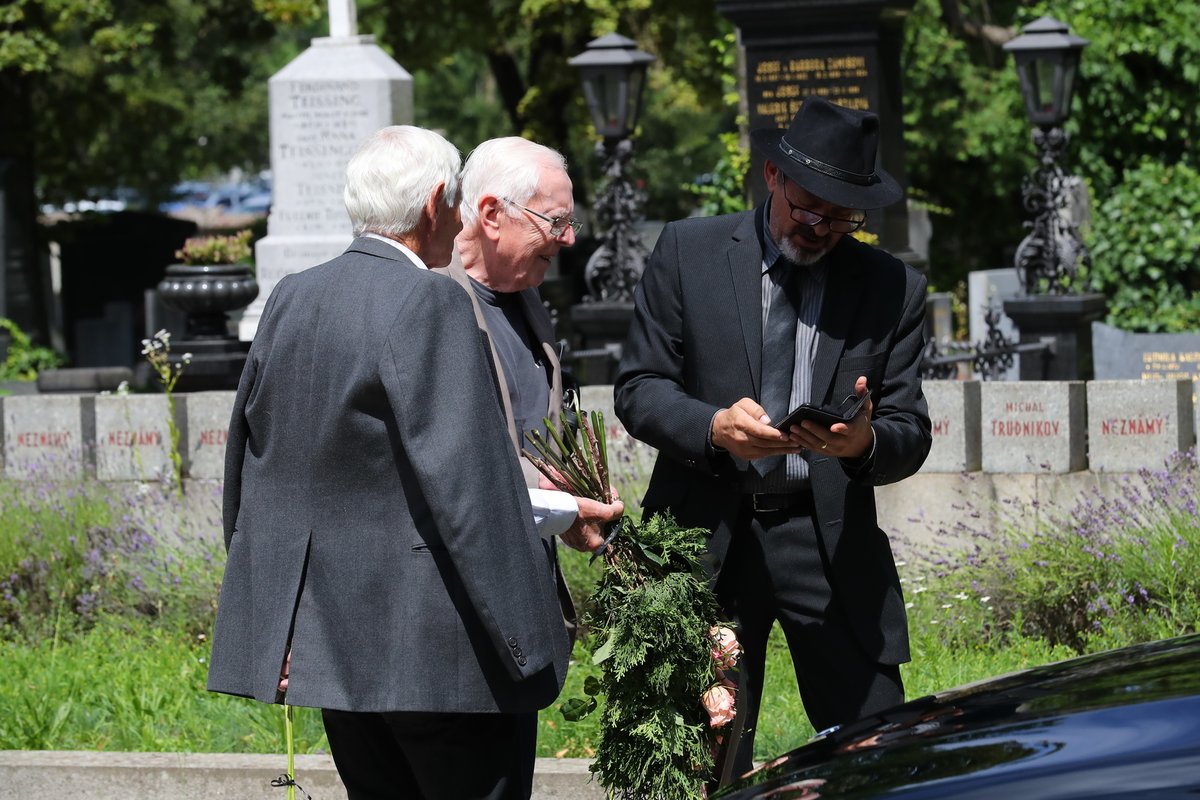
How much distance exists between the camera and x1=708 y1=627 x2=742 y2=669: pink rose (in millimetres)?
3992

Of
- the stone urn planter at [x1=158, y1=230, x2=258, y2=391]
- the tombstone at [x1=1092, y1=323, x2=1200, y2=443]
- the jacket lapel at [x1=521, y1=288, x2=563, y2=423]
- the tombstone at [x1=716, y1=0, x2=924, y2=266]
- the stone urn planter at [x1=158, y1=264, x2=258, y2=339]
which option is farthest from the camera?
the tombstone at [x1=1092, y1=323, x2=1200, y2=443]

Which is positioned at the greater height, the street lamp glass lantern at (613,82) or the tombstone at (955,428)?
the street lamp glass lantern at (613,82)

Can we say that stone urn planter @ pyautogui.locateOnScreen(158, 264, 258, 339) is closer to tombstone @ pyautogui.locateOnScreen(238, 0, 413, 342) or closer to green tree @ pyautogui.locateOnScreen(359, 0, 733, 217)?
tombstone @ pyautogui.locateOnScreen(238, 0, 413, 342)

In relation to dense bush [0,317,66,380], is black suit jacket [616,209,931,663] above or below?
above

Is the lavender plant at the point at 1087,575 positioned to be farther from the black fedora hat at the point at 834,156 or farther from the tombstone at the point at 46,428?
the tombstone at the point at 46,428

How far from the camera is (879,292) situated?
13.7 ft

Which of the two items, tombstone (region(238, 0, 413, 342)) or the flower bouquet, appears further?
tombstone (region(238, 0, 413, 342))

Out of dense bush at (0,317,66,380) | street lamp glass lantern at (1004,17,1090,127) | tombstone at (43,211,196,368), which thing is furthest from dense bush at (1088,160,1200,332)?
tombstone at (43,211,196,368)

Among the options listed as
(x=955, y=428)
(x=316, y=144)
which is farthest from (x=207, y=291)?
(x=955, y=428)

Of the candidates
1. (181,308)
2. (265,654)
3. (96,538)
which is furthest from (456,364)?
(181,308)

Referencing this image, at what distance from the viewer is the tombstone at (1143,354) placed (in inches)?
542

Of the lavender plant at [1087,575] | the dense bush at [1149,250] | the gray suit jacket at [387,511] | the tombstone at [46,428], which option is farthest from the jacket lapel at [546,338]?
the dense bush at [1149,250]

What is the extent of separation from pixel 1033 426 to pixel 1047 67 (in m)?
5.82

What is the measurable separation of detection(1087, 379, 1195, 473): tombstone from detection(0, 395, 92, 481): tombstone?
5.35 metres
